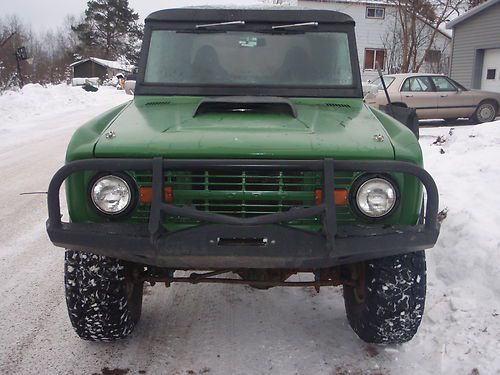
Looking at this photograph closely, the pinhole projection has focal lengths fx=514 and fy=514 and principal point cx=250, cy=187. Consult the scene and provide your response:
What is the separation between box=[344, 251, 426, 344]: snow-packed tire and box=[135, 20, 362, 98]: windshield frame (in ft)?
4.62

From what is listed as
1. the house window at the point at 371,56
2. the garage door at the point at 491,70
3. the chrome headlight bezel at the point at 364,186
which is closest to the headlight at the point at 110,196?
the chrome headlight bezel at the point at 364,186

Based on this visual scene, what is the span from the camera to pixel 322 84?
3936 mm

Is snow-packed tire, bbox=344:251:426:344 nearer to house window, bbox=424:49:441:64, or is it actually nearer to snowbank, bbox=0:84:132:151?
snowbank, bbox=0:84:132:151

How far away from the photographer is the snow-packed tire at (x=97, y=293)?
10.0 ft

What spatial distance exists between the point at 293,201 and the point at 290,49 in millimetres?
1675

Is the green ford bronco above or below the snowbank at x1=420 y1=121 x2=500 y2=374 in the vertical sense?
above

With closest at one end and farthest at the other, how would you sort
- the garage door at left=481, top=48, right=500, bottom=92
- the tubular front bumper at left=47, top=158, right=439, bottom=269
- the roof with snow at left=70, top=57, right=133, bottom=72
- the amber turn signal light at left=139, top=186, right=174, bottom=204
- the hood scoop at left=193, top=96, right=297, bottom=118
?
the tubular front bumper at left=47, top=158, right=439, bottom=269 < the amber turn signal light at left=139, top=186, right=174, bottom=204 < the hood scoop at left=193, top=96, right=297, bottom=118 < the garage door at left=481, top=48, right=500, bottom=92 < the roof with snow at left=70, top=57, right=133, bottom=72

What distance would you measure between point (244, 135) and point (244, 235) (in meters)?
0.57

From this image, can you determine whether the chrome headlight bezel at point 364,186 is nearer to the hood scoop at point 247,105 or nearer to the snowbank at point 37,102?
the hood scoop at point 247,105

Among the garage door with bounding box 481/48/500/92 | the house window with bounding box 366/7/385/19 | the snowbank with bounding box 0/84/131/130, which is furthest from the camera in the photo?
the house window with bounding box 366/7/385/19

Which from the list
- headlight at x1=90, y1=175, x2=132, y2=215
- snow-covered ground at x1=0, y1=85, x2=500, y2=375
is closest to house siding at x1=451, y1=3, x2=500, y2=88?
snow-covered ground at x1=0, y1=85, x2=500, y2=375

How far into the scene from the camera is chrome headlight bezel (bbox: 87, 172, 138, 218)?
2.76 m

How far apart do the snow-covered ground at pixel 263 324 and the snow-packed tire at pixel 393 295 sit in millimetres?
209

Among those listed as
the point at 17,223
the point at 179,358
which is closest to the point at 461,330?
the point at 179,358
